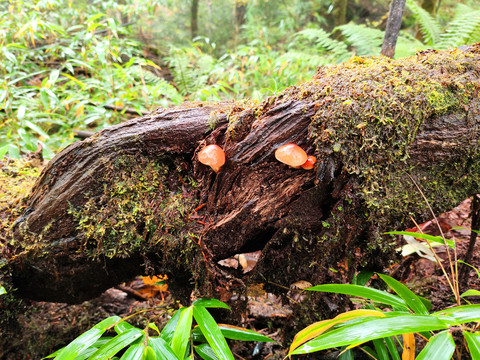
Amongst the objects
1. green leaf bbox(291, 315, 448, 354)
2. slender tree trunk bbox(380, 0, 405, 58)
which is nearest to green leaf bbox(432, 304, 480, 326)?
green leaf bbox(291, 315, 448, 354)

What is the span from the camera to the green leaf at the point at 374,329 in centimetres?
103

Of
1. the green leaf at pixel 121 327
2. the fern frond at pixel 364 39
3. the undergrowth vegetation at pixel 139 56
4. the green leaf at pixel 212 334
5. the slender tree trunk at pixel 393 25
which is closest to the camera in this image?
the green leaf at pixel 212 334

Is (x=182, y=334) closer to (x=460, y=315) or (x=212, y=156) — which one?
(x=212, y=156)

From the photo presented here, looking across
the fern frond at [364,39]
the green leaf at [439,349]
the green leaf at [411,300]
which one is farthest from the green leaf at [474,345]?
the fern frond at [364,39]

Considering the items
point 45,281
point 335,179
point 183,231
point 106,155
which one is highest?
point 335,179

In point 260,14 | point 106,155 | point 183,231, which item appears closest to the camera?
point 183,231

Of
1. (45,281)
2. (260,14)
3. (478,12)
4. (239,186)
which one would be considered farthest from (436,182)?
(260,14)

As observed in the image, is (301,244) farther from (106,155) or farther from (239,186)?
(106,155)

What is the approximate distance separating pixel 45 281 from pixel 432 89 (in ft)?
9.09

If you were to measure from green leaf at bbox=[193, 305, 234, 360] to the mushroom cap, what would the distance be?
0.87m

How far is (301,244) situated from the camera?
5.58 ft

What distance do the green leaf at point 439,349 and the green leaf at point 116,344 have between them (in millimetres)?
1184

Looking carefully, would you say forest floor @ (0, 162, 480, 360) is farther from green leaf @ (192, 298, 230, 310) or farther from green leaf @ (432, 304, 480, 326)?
green leaf @ (432, 304, 480, 326)

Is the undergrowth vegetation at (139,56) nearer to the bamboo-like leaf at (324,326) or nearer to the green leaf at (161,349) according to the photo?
the bamboo-like leaf at (324,326)
